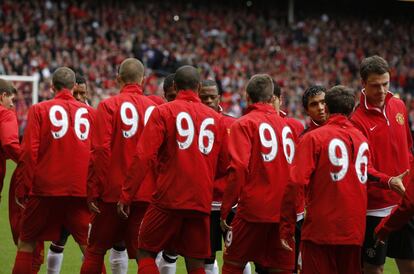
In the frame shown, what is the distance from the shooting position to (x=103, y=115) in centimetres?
749

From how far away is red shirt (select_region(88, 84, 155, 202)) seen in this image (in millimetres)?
7453

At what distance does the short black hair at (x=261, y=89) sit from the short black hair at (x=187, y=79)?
467mm

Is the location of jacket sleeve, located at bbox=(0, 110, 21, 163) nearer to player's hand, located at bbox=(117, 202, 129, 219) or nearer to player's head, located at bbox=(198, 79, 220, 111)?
player's hand, located at bbox=(117, 202, 129, 219)

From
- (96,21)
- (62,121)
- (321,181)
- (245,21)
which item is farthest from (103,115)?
(245,21)

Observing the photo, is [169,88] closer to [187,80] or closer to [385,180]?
[187,80]

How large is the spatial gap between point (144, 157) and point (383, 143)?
1.98m

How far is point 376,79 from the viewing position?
23.2ft

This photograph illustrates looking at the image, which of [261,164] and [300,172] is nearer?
[300,172]

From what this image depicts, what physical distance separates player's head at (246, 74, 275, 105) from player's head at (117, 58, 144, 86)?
1100mm

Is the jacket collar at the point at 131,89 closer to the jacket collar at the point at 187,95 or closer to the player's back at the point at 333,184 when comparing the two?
the jacket collar at the point at 187,95

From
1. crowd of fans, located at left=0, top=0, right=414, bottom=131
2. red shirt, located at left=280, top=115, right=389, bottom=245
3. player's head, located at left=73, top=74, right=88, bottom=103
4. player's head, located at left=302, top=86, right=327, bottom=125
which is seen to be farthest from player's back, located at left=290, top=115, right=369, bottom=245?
crowd of fans, located at left=0, top=0, right=414, bottom=131

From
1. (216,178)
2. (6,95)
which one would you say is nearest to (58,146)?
(6,95)

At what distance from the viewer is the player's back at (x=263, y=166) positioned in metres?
7.00

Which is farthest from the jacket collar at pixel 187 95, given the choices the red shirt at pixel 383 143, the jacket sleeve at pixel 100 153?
the red shirt at pixel 383 143
